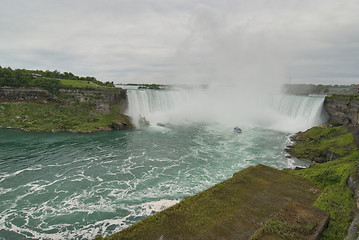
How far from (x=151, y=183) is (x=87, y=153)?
13.7 m

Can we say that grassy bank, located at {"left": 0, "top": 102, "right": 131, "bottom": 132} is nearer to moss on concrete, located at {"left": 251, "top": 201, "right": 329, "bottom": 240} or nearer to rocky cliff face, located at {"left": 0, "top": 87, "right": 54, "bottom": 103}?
rocky cliff face, located at {"left": 0, "top": 87, "right": 54, "bottom": 103}

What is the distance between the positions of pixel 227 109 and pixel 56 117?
4545 centimetres

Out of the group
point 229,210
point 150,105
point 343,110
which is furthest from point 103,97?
point 343,110

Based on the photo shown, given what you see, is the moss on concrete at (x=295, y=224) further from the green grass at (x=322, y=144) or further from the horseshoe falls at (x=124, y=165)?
the green grass at (x=322, y=144)

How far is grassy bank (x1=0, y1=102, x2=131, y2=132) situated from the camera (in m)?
42.9

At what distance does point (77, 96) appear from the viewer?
52.5 meters

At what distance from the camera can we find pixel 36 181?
69.4 ft

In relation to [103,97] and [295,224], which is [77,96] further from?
[295,224]

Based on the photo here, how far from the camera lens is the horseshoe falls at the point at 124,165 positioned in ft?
51.2

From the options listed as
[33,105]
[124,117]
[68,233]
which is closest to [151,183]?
[68,233]

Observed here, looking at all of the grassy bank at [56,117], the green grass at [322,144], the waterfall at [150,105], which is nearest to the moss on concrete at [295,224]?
the green grass at [322,144]

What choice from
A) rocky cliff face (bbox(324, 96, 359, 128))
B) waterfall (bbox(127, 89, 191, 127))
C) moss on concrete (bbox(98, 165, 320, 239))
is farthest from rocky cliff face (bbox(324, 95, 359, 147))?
waterfall (bbox(127, 89, 191, 127))

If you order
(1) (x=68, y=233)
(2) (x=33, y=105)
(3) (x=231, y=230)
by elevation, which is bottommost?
(1) (x=68, y=233)

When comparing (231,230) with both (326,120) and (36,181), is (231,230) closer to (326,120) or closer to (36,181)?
(36,181)
